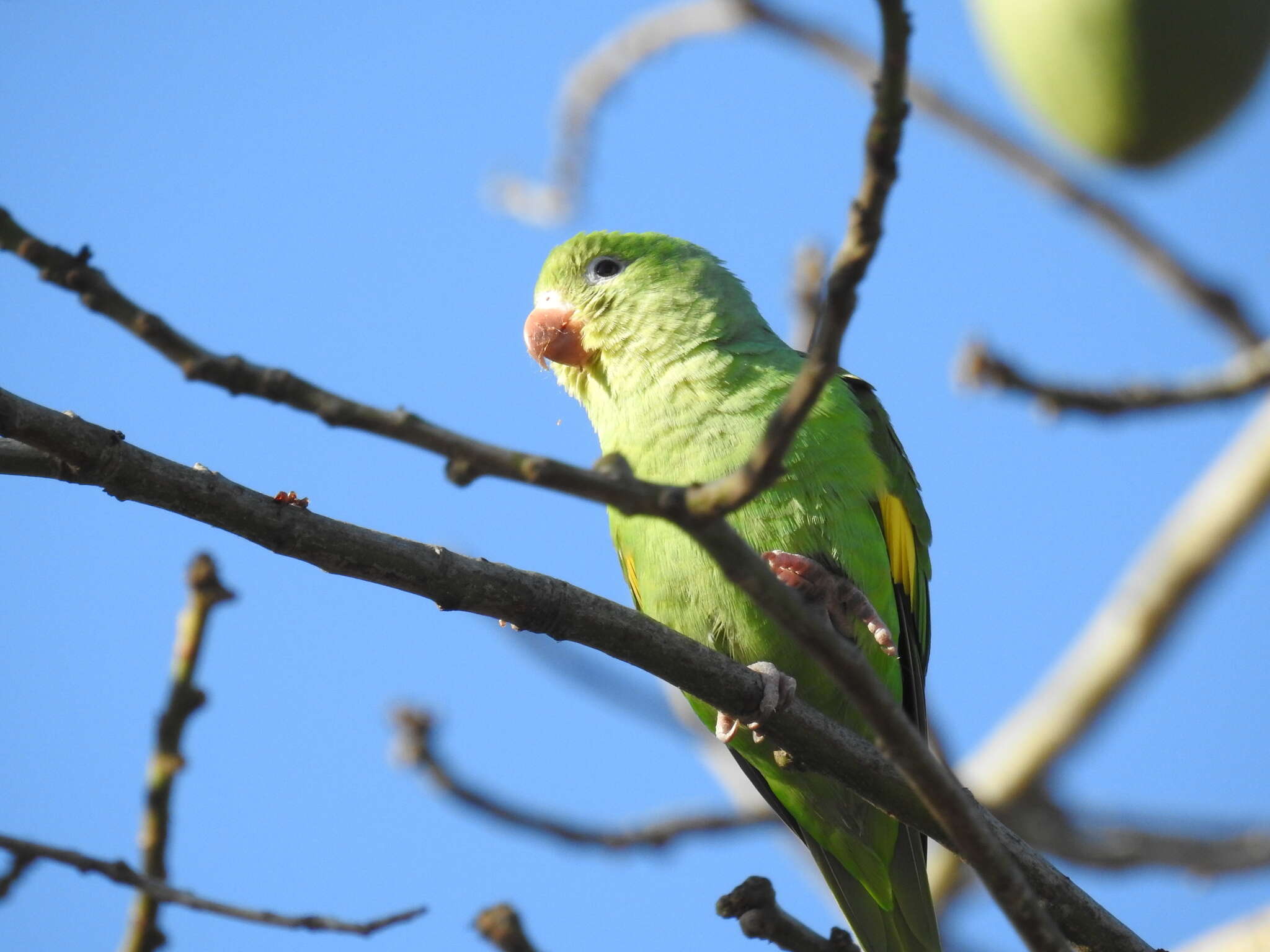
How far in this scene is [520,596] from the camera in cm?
239

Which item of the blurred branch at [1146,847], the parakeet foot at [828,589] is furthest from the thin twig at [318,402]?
the blurred branch at [1146,847]

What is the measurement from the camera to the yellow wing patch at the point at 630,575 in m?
4.45

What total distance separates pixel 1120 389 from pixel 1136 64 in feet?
3.29

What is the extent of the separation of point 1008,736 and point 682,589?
3.59 metres

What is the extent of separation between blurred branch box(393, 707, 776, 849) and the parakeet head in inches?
59.6

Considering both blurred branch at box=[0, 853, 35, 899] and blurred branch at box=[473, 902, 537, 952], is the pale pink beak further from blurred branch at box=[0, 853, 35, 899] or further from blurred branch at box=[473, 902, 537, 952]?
blurred branch at box=[0, 853, 35, 899]

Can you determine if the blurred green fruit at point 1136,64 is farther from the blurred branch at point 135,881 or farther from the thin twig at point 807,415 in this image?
the blurred branch at point 135,881

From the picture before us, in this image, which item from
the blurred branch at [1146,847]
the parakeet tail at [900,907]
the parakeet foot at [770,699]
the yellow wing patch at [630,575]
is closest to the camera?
the parakeet foot at [770,699]

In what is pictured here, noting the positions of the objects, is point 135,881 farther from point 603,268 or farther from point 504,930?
point 603,268

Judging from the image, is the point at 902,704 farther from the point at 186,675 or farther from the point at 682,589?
the point at 186,675

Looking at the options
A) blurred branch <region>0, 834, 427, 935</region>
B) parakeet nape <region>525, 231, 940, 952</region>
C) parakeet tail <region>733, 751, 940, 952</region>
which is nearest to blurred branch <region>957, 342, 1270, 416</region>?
parakeet nape <region>525, 231, 940, 952</region>

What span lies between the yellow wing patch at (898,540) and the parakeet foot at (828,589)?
387 mm

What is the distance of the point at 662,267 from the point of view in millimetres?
4805

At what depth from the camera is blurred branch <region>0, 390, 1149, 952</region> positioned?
208 cm
